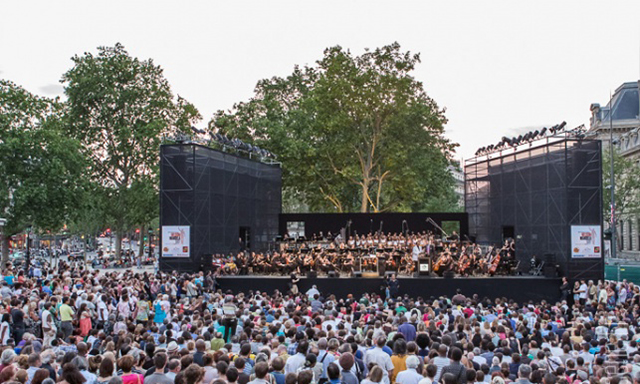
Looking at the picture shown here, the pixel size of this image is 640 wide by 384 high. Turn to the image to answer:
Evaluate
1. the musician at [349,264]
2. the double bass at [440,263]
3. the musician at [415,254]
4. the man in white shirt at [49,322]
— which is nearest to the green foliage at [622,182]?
the musician at [415,254]

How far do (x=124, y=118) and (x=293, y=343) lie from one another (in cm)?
3913

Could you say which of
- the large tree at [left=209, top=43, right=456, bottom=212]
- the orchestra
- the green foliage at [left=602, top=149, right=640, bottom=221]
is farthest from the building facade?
the orchestra

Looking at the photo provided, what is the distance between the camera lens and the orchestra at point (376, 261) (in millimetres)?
25328

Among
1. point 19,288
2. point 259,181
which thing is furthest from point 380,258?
point 19,288

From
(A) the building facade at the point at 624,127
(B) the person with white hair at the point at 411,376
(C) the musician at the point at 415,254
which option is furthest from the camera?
(A) the building facade at the point at 624,127

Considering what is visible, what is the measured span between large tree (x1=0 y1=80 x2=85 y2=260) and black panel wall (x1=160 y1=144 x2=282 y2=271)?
1234cm

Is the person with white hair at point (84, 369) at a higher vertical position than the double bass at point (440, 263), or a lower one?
lower

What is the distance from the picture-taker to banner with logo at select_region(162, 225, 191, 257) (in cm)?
2489

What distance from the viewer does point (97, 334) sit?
10188mm

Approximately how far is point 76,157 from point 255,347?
103 ft

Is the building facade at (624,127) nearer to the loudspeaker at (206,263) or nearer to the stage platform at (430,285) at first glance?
the stage platform at (430,285)

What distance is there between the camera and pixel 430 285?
79.0ft

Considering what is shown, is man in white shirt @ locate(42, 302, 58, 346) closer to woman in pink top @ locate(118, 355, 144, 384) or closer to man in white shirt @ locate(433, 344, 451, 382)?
woman in pink top @ locate(118, 355, 144, 384)

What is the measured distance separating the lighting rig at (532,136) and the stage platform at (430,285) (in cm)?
578
